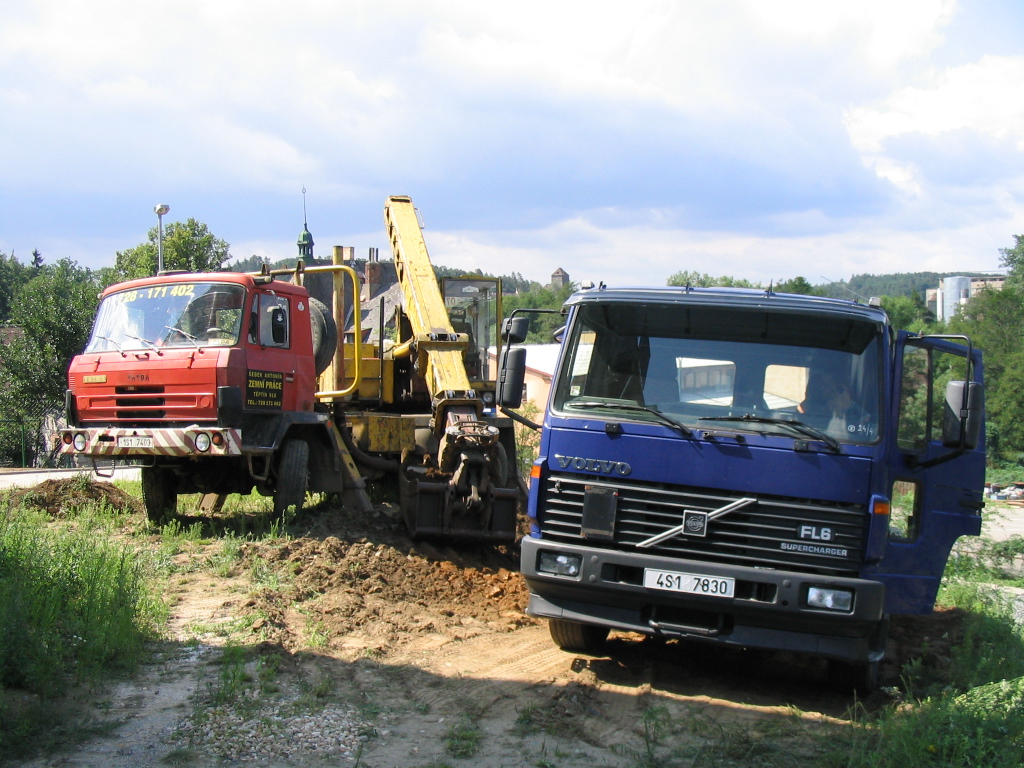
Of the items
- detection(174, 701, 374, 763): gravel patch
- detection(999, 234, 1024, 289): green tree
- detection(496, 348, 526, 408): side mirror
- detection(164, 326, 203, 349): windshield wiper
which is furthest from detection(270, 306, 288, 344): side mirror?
detection(999, 234, 1024, 289): green tree

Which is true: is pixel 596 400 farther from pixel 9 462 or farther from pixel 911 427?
pixel 9 462

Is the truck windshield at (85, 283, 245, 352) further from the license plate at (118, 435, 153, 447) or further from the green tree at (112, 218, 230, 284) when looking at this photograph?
the green tree at (112, 218, 230, 284)

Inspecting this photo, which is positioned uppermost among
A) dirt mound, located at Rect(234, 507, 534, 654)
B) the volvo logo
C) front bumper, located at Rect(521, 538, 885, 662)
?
the volvo logo

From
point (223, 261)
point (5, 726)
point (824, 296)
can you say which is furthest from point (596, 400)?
point (223, 261)

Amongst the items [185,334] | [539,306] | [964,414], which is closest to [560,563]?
[964,414]

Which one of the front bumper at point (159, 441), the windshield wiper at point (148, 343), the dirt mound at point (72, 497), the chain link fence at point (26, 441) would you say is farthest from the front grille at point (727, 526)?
the chain link fence at point (26, 441)

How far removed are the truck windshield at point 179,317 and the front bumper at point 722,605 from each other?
4981mm

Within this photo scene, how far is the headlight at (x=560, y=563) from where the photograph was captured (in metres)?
6.00

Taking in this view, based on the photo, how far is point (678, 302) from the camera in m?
6.36

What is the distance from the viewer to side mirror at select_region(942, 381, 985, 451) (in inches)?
233

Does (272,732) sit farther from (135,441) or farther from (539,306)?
(539,306)

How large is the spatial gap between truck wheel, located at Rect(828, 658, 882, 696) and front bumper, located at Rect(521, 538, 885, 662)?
0.73 ft

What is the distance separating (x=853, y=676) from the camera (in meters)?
6.13

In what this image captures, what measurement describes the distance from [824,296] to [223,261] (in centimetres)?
4428
